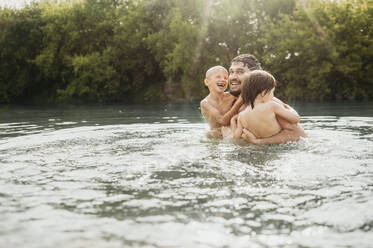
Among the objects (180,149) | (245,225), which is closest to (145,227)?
(245,225)

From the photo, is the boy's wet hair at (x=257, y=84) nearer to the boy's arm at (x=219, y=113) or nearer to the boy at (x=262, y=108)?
the boy at (x=262, y=108)

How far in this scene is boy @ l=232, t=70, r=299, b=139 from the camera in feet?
20.6

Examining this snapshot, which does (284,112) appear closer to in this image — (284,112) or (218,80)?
(284,112)

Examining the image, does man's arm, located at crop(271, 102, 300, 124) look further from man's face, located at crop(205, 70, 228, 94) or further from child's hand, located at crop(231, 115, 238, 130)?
man's face, located at crop(205, 70, 228, 94)

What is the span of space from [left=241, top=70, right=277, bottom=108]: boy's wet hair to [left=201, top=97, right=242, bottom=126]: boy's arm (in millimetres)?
927

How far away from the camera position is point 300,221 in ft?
9.87

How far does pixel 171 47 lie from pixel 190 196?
2785 cm

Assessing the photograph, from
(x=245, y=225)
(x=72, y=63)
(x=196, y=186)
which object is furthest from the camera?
(x=72, y=63)

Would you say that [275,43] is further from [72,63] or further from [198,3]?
[72,63]

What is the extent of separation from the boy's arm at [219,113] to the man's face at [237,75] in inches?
12.6

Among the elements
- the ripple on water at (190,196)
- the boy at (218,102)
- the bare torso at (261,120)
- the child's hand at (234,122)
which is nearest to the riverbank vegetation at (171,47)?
the boy at (218,102)

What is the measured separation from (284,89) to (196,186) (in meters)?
22.8

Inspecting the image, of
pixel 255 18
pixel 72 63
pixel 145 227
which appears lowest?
pixel 145 227

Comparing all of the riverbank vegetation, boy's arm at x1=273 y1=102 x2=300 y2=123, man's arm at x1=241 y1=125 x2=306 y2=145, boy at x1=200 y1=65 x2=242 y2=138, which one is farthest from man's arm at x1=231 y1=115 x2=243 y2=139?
the riverbank vegetation
